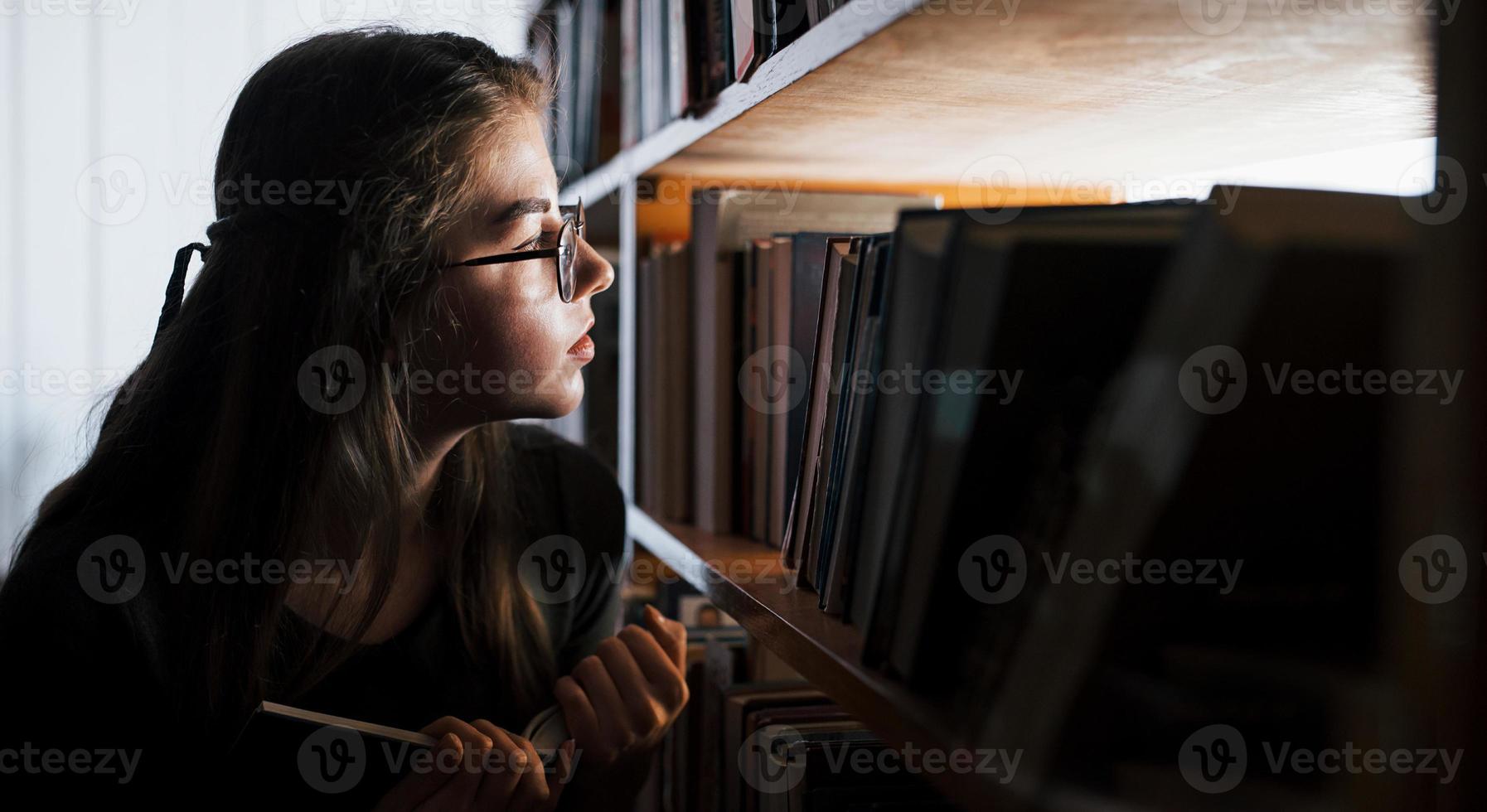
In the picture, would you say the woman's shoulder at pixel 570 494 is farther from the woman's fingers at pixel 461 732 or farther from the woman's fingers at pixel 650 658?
the woman's fingers at pixel 461 732

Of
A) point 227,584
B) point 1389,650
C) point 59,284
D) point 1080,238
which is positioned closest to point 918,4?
point 1080,238

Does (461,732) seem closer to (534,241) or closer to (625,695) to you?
(625,695)

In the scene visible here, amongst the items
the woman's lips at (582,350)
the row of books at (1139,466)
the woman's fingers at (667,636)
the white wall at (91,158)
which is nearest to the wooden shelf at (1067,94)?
the row of books at (1139,466)

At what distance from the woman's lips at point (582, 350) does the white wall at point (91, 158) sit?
1.41m

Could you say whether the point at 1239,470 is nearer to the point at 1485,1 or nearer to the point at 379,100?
the point at 1485,1

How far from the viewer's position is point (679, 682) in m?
1.00

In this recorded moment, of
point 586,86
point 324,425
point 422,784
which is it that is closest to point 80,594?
point 324,425

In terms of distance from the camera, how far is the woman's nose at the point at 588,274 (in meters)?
0.98

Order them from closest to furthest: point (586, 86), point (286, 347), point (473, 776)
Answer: point (473, 776)
point (286, 347)
point (586, 86)

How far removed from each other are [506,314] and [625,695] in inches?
16.0

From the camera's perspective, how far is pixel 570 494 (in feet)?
4.09

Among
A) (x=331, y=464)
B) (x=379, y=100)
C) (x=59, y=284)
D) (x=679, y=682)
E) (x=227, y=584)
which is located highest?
(x=379, y=100)

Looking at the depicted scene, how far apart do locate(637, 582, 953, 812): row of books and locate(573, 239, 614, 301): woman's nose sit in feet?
1.45

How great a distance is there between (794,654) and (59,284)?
2300 mm
